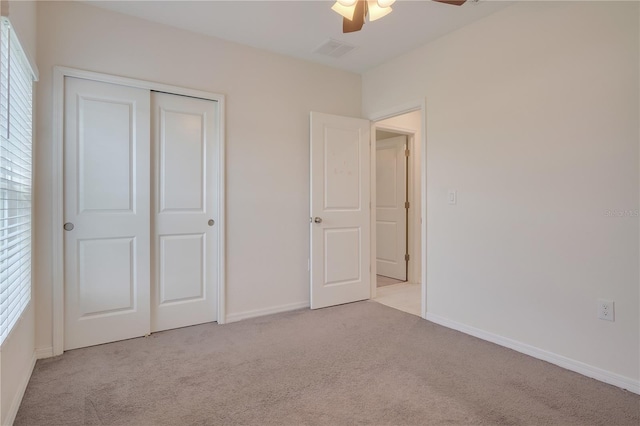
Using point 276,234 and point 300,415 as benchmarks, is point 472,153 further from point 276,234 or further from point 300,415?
point 300,415

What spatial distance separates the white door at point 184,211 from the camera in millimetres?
2881

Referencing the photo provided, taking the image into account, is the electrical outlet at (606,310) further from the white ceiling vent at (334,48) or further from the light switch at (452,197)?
the white ceiling vent at (334,48)

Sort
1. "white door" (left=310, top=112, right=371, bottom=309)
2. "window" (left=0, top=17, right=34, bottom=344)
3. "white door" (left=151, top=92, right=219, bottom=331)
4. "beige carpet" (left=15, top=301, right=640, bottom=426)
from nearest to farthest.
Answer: "window" (left=0, top=17, right=34, bottom=344)
"beige carpet" (left=15, top=301, right=640, bottom=426)
"white door" (left=151, top=92, right=219, bottom=331)
"white door" (left=310, top=112, right=371, bottom=309)

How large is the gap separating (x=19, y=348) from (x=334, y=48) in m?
3.20

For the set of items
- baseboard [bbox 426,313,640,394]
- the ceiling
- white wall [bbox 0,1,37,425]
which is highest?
the ceiling

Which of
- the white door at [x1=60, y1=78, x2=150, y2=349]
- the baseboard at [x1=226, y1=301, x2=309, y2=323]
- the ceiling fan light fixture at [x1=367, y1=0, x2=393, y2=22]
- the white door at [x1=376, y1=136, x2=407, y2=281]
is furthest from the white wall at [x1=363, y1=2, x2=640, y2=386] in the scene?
the white door at [x1=60, y1=78, x2=150, y2=349]

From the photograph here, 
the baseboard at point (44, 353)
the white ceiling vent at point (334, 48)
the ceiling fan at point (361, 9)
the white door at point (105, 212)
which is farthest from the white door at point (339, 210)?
the baseboard at point (44, 353)

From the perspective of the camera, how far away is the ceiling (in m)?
2.55

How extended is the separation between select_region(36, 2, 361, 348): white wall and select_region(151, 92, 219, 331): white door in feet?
0.53

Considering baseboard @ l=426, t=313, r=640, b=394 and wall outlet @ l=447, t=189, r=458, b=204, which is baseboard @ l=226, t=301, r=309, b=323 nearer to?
baseboard @ l=426, t=313, r=640, b=394

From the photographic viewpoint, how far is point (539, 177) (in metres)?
2.41

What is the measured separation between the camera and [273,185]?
133 inches

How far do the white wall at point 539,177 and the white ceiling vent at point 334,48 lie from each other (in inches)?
28.2

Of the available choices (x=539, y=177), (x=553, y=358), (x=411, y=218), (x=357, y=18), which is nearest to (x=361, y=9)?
(x=357, y=18)
